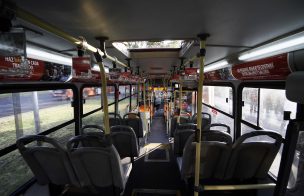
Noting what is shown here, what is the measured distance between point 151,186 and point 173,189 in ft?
1.46

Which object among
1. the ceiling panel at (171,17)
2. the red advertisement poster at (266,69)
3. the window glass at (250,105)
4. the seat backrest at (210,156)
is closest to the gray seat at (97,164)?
the seat backrest at (210,156)

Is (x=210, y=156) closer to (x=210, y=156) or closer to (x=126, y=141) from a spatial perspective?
(x=210, y=156)

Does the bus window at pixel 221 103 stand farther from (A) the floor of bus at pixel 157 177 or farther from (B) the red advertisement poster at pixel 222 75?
(A) the floor of bus at pixel 157 177

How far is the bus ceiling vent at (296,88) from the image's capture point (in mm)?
1282

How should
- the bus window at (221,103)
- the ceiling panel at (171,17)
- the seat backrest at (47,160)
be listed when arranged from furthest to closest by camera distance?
the bus window at (221,103) → the seat backrest at (47,160) → the ceiling panel at (171,17)

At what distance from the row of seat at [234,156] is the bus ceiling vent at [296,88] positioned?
3.15 feet

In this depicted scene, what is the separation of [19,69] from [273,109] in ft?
11.0

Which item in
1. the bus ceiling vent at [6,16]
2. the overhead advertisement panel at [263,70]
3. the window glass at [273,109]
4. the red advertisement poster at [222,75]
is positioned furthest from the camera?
the red advertisement poster at [222,75]

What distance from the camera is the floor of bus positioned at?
3.57 metres

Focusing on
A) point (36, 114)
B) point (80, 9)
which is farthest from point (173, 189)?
point (80, 9)

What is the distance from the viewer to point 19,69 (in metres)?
1.86

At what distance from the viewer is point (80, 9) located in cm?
150

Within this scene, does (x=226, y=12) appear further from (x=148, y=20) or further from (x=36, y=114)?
(x=36, y=114)

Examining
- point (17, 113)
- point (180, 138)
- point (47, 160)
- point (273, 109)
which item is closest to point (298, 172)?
point (273, 109)
